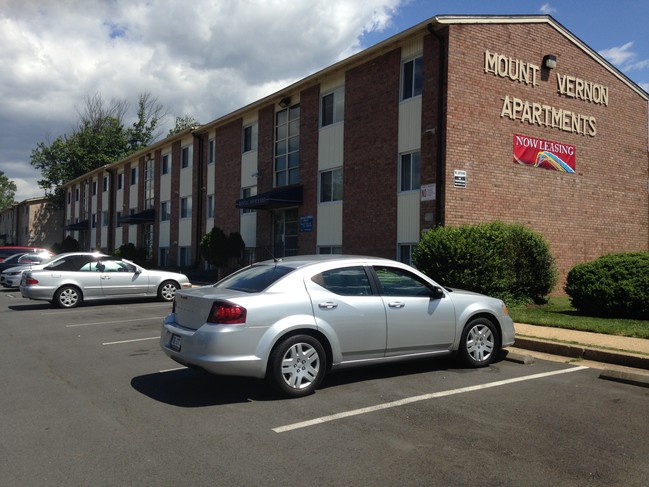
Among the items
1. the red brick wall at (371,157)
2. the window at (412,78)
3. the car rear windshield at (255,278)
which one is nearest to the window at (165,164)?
the red brick wall at (371,157)

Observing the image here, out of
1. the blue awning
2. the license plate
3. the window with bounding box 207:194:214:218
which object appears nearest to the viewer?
the license plate

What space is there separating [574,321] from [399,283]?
5480 mm

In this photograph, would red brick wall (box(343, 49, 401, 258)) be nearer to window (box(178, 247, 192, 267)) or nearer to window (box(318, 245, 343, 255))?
window (box(318, 245, 343, 255))

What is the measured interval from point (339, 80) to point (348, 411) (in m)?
16.4

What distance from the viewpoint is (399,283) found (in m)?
7.09

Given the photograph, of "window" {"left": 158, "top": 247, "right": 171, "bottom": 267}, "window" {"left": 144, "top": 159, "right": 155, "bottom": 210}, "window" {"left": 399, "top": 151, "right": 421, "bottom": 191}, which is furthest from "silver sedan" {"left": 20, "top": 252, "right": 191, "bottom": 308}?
"window" {"left": 144, "top": 159, "right": 155, "bottom": 210}

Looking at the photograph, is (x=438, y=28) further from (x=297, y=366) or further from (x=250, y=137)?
(x=297, y=366)

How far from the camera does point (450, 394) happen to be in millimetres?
6223


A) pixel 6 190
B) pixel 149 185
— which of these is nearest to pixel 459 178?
pixel 149 185

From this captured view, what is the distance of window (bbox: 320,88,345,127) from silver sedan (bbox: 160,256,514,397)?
13.8m

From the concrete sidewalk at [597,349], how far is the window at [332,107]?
12.1m

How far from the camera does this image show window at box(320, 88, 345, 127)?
20212 millimetres

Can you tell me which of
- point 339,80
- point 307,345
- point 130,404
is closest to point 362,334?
point 307,345

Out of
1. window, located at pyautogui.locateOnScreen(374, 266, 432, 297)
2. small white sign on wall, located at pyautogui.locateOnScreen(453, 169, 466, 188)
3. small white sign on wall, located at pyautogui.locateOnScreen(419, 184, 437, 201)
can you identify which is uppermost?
small white sign on wall, located at pyautogui.locateOnScreen(453, 169, 466, 188)
